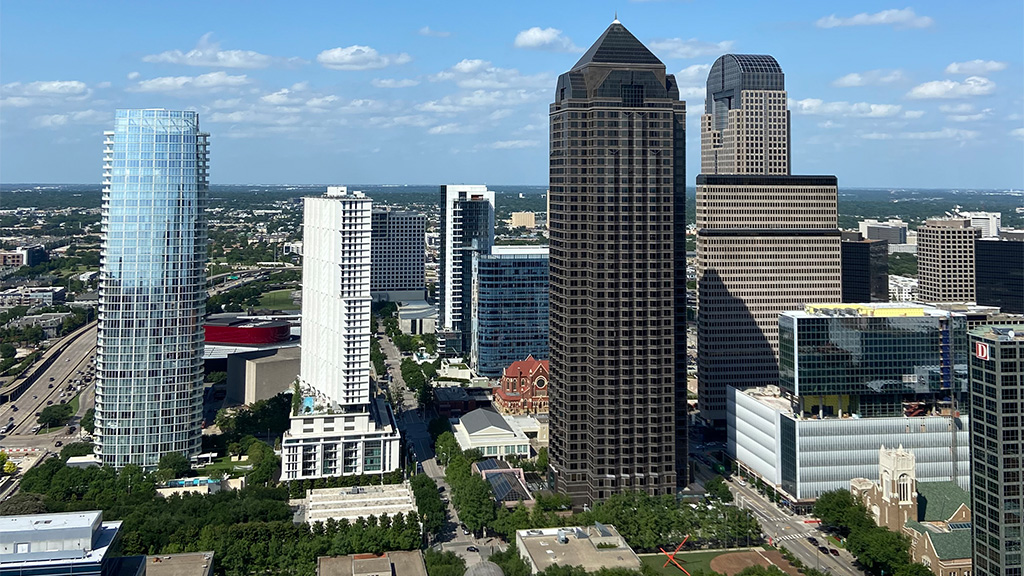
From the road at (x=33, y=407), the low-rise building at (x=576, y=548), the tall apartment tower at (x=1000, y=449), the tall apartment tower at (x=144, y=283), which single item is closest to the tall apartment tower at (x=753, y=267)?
the low-rise building at (x=576, y=548)

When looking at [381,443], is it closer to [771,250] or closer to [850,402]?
[850,402]

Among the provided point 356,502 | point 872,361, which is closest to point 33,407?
point 356,502

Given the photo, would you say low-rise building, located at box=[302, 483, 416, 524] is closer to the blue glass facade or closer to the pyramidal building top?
the pyramidal building top

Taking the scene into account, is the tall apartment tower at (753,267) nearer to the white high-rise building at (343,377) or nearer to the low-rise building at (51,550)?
the white high-rise building at (343,377)

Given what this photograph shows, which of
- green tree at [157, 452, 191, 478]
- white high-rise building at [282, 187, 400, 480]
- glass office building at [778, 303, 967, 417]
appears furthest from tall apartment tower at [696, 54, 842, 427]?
green tree at [157, 452, 191, 478]

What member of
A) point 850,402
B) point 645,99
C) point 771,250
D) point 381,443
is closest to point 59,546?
point 381,443

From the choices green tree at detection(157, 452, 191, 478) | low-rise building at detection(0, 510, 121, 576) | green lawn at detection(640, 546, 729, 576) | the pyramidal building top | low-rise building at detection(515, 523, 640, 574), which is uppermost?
the pyramidal building top
